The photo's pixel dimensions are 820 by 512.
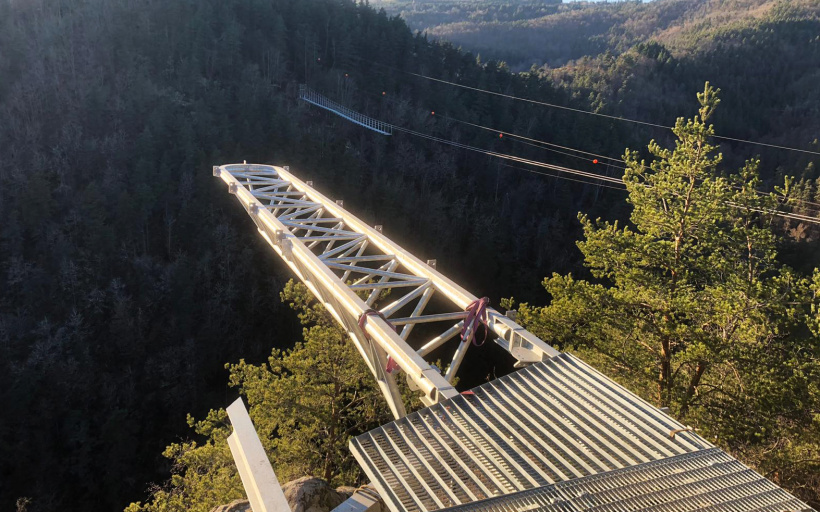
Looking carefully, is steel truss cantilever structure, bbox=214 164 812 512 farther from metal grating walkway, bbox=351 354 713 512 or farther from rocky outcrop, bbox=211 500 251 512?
rocky outcrop, bbox=211 500 251 512

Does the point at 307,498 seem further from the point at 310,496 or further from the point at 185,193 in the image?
the point at 185,193

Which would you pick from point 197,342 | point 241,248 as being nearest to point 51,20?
point 241,248

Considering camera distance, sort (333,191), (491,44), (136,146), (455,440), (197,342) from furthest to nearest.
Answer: (491,44) < (333,191) < (136,146) < (197,342) < (455,440)

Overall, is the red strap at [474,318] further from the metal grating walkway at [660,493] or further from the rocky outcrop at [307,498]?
the metal grating walkway at [660,493]

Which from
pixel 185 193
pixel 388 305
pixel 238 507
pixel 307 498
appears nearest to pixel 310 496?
pixel 307 498

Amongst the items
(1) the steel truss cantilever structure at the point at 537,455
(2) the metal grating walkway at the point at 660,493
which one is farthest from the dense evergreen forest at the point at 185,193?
(2) the metal grating walkway at the point at 660,493

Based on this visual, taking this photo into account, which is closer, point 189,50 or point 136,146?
point 136,146

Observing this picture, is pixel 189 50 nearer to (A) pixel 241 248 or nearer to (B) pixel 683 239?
(A) pixel 241 248
